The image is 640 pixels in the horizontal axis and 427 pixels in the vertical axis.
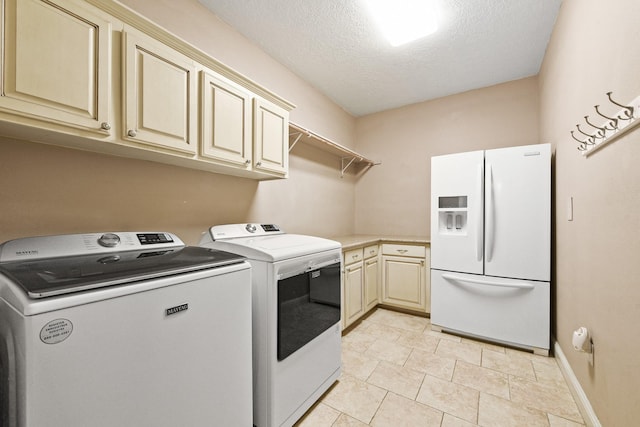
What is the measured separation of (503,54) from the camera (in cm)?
244

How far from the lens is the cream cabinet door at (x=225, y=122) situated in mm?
1528

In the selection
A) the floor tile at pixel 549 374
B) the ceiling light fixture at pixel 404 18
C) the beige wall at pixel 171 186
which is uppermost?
the ceiling light fixture at pixel 404 18

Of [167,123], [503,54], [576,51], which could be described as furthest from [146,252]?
[503,54]

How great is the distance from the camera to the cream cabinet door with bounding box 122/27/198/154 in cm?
120

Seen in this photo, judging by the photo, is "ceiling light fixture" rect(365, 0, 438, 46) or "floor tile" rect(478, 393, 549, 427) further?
"ceiling light fixture" rect(365, 0, 438, 46)

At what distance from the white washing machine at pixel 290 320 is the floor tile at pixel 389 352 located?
0.53 meters

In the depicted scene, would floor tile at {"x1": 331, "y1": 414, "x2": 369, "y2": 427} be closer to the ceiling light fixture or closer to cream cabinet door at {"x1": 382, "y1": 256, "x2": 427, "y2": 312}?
cream cabinet door at {"x1": 382, "y1": 256, "x2": 427, "y2": 312}

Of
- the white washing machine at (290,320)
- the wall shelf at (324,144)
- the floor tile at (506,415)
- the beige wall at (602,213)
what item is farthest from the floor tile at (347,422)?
the wall shelf at (324,144)

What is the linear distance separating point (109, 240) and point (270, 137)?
117 centimetres

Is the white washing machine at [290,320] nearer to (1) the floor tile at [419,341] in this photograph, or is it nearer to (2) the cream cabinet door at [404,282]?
(1) the floor tile at [419,341]

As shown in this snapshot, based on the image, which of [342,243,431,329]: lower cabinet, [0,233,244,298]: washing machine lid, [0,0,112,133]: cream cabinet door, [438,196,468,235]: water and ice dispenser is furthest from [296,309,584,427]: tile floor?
[0,0,112,133]: cream cabinet door

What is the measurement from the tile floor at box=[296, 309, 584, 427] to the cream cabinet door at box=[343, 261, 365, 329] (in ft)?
0.71

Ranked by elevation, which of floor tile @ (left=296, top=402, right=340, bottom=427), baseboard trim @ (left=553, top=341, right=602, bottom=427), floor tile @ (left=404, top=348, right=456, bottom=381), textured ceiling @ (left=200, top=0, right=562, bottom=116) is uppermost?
textured ceiling @ (left=200, top=0, right=562, bottom=116)

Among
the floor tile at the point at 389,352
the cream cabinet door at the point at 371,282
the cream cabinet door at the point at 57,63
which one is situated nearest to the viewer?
the cream cabinet door at the point at 57,63
